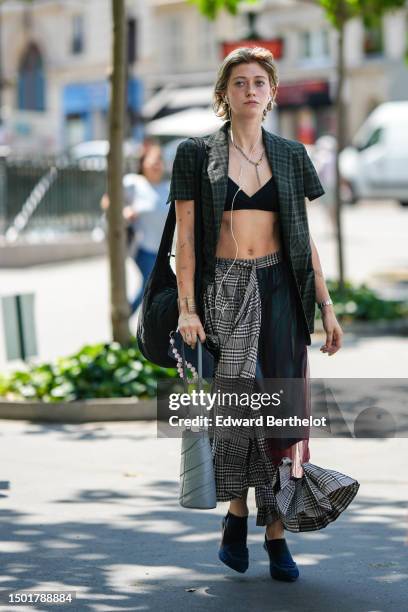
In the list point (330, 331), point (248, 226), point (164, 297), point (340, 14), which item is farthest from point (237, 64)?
point (340, 14)

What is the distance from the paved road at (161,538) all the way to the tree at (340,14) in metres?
7.47

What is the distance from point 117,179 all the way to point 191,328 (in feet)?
17.0

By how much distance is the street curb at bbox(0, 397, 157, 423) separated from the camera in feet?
30.3

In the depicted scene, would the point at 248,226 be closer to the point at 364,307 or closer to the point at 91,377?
the point at 91,377

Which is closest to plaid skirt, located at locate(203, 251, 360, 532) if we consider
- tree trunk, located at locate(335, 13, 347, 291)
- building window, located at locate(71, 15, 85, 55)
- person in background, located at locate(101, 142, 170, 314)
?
person in background, located at locate(101, 142, 170, 314)

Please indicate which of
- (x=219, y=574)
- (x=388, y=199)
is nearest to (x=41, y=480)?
(x=219, y=574)

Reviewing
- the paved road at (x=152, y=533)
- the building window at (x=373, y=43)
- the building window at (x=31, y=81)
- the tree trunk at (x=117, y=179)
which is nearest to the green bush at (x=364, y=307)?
the tree trunk at (x=117, y=179)

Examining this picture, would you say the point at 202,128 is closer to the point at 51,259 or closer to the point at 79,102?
the point at 79,102

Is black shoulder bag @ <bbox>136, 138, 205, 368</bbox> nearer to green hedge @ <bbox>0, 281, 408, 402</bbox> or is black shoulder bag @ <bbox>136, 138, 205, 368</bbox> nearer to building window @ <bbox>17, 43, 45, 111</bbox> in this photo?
green hedge @ <bbox>0, 281, 408, 402</bbox>

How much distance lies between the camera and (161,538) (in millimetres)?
5988

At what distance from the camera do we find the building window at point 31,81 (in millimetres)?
60625

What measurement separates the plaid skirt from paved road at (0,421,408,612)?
333 millimetres

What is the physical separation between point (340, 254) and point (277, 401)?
34.4ft

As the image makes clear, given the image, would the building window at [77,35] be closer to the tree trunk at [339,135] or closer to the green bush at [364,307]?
the tree trunk at [339,135]
